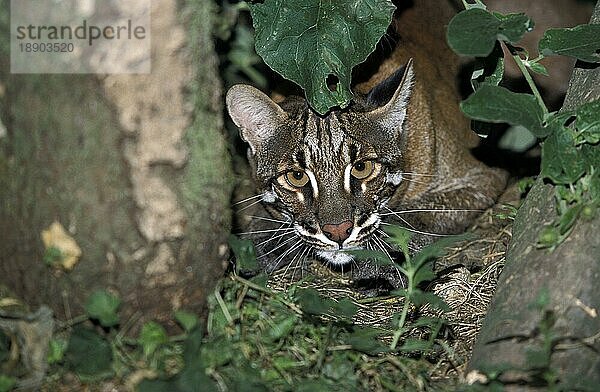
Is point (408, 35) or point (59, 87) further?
point (408, 35)

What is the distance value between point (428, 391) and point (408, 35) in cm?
321

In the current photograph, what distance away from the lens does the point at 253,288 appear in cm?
402

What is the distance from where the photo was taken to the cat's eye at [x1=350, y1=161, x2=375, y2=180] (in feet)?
16.1

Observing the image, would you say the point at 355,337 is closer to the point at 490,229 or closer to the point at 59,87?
the point at 59,87

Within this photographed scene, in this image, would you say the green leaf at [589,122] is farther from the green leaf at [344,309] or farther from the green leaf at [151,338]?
the green leaf at [151,338]

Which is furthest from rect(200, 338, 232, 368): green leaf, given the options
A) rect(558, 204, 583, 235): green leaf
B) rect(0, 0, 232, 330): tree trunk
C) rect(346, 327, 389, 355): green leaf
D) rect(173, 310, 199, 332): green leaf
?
rect(558, 204, 583, 235): green leaf

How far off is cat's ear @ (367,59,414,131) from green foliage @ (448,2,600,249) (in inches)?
39.8

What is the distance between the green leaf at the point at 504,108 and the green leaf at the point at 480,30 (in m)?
0.19

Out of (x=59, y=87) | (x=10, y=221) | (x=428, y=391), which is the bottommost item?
(x=428, y=391)

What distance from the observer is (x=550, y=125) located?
3.89m

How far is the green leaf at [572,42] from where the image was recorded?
4168 mm

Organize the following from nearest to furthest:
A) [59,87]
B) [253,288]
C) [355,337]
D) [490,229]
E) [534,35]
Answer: [59,87]
[355,337]
[253,288]
[490,229]
[534,35]

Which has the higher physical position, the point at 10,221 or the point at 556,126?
the point at 556,126

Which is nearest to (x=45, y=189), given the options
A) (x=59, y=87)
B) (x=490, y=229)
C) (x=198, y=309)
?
(x=59, y=87)
